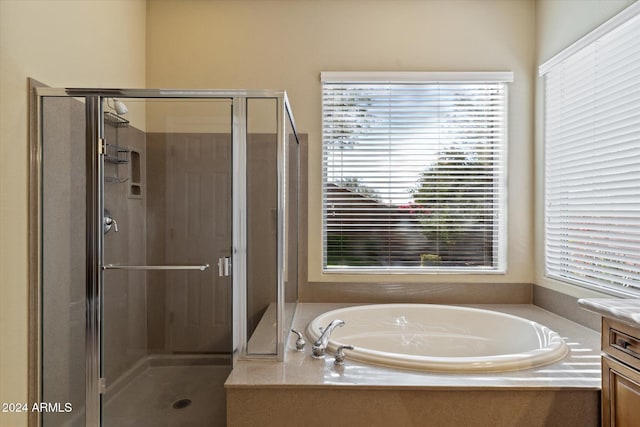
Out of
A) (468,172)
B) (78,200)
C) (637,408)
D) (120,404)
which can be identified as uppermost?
(468,172)

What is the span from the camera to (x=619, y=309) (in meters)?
1.26

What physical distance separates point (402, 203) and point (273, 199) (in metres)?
Answer: 1.30

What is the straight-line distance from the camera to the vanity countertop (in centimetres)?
120

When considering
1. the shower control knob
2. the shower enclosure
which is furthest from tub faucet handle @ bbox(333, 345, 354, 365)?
the shower control knob

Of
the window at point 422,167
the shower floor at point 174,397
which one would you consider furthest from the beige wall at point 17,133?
the window at point 422,167

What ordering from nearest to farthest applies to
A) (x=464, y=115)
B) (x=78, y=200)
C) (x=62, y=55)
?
(x=78, y=200), (x=62, y=55), (x=464, y=115)

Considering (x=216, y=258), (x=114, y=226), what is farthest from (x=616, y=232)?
(x=114, y=226)

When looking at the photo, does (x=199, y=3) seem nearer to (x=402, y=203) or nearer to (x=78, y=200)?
(x=78, y=200)

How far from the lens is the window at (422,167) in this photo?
8.87 ft

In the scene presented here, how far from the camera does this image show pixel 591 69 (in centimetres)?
210

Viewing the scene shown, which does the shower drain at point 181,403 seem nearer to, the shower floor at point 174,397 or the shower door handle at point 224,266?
the shower floor at point 174,397

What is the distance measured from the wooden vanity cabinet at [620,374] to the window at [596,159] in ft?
2.21

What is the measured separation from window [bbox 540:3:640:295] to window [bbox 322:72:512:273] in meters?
0.36

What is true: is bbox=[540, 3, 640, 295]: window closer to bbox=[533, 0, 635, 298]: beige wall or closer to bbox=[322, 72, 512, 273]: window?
bbox=[533, 0, 635, 298]: beige wall
